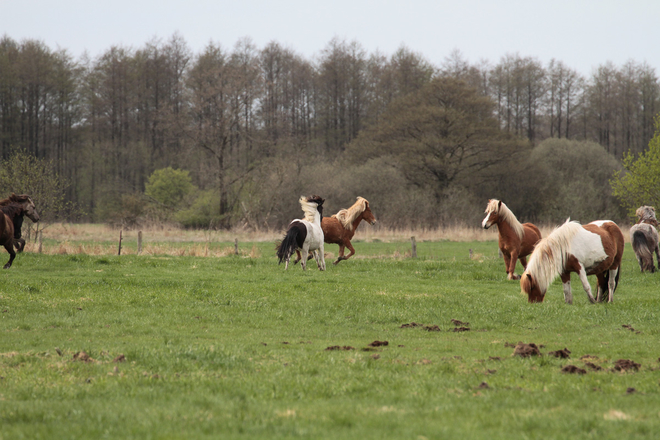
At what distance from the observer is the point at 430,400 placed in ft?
16.9

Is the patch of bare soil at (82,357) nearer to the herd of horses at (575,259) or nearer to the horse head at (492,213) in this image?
the herd of horses at (575,259)

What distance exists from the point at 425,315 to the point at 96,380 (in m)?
6.54

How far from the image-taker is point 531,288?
11227mm

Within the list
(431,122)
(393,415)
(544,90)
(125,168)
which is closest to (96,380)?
(393,415)

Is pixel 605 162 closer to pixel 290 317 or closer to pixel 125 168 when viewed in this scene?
pixel 125 168

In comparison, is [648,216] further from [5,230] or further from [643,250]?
[5,230]

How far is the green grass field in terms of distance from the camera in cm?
446

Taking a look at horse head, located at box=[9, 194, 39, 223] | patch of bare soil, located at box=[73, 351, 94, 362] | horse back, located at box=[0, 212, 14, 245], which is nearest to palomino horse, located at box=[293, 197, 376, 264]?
horse back, located at box=[0, 212, 14, 245]

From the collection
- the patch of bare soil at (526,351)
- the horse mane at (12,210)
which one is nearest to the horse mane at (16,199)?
the horse mane at (12,210)

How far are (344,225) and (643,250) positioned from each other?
10.2 m

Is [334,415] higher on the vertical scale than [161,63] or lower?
lower

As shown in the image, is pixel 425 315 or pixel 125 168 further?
pixel 125 168

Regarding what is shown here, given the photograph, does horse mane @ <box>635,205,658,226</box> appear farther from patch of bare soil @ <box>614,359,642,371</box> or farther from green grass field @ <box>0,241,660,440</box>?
patch of bare soil @ <box>614,359,642,371</box>

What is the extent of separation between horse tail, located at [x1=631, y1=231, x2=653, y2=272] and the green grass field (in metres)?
4.93
